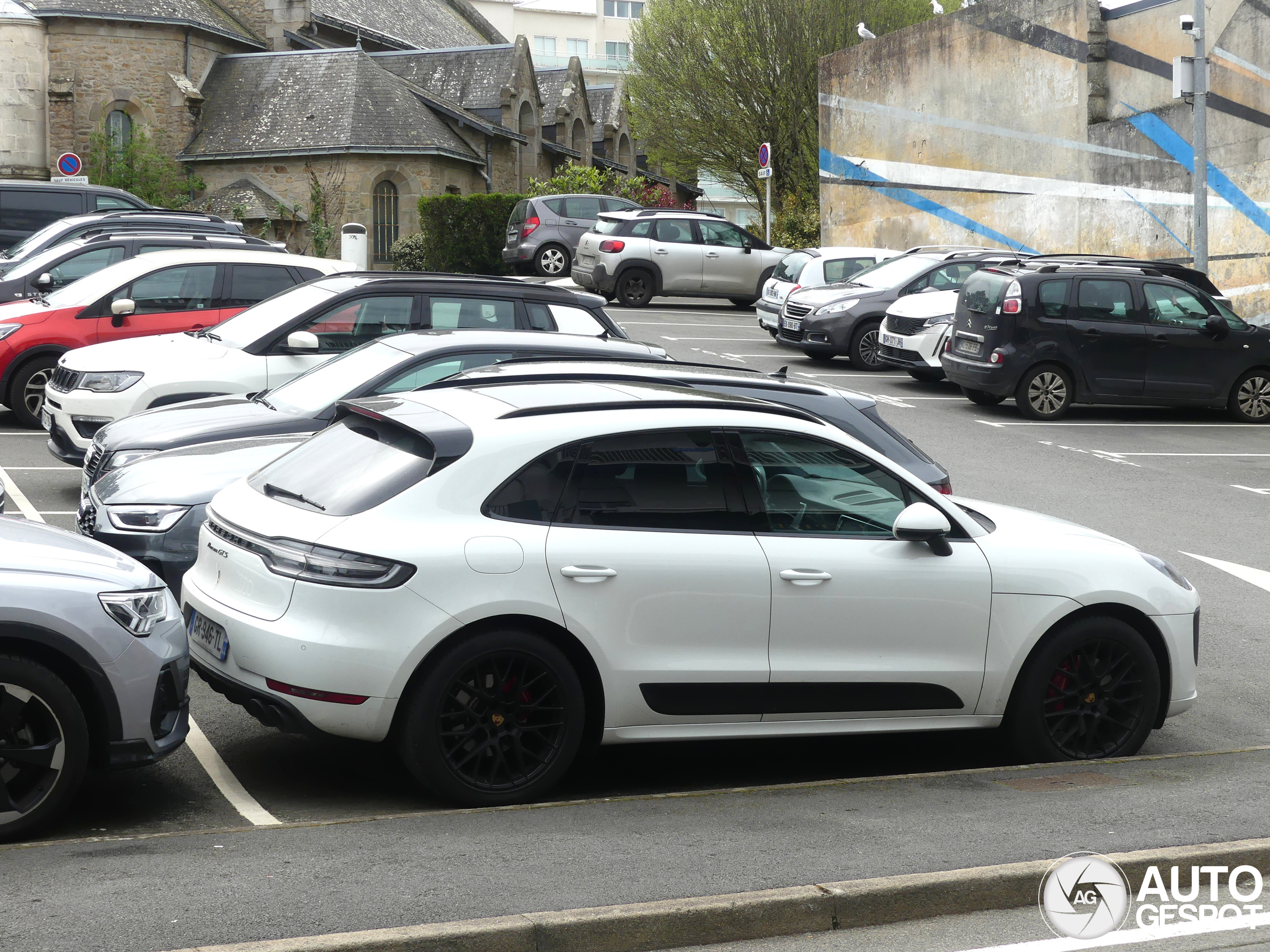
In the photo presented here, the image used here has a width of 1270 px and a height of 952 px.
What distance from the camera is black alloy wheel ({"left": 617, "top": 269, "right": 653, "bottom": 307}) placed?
2869cm

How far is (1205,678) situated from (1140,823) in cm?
312

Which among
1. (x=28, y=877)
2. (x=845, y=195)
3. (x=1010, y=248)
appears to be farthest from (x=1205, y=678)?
(x=845, y=195)

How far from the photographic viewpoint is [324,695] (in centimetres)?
500

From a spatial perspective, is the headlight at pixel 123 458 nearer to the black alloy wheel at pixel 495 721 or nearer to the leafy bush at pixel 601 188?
the black alloy wheel at pixel 495 721

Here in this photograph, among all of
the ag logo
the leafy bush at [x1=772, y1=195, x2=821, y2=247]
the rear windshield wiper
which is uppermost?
the leafy bush at [x1=772, y1=195, x2=821, y2=247]

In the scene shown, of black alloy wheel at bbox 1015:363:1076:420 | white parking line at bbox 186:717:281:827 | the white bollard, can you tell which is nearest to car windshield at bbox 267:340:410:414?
white parking line at bbox 186:717:281:827

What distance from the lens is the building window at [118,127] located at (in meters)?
49.5

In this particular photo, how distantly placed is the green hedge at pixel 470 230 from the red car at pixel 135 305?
2333cm

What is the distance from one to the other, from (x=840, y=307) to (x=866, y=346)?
2.55ft

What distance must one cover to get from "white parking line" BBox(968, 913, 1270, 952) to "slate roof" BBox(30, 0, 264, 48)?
167 ft

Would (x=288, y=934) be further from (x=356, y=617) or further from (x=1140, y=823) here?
(x=1140, y=823)

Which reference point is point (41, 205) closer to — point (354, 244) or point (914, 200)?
point (354, 244)

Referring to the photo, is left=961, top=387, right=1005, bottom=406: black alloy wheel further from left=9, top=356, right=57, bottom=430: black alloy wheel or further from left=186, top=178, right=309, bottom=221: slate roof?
left=186, top=178, right=309, bottom=221: slate roof

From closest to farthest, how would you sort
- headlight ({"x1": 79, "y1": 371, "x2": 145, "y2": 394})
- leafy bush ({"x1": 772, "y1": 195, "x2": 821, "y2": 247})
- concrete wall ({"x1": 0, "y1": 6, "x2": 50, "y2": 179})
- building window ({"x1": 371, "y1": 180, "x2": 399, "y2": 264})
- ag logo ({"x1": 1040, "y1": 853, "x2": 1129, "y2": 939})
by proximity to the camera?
1. ag logo ({"x1": 1040, "y1": 853, "x2": 1129, "y2": 939})
2. headlight ({"x1": 79, "y1": 371, "x2": 145, "y2": 394})
3. leafy bush ({"x1": 772, "y1": 195, "x2": 821, "y2": 247})
4. concrete wall ({"x1": 0, "y1": 6, "x2": 50, "y2": 179})
5. building window ({"x1": 371, "y1": 180, "x2": 399, "y2": 264})
